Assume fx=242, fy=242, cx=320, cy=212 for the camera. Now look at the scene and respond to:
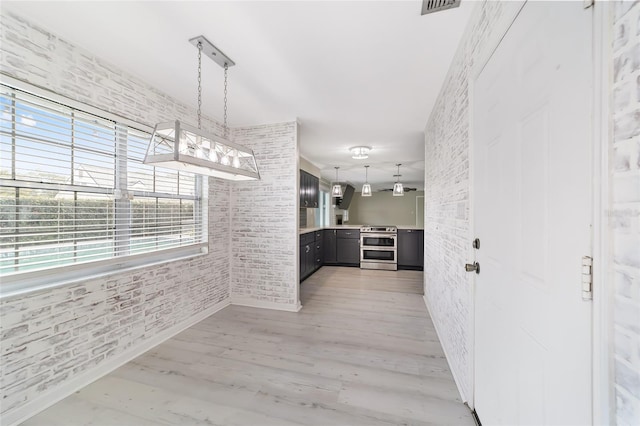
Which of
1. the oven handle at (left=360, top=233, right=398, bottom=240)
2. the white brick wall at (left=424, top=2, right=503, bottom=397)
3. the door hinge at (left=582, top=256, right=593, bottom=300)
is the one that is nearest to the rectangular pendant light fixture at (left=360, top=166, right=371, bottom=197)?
the oven handle at (left=360, top=233, right=398, bottom=240)

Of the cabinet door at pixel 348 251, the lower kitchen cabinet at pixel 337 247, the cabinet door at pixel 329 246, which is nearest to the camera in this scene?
the lower kitchen cabinet at pixel 337 247

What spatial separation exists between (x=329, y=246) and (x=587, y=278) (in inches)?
223

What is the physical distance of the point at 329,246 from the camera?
→ 6.32 m

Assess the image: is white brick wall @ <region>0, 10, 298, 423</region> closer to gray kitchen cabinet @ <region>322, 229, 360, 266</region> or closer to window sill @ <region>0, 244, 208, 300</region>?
window sill @ <region>0, 244, 208, 300</region>

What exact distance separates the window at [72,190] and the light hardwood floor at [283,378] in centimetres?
103

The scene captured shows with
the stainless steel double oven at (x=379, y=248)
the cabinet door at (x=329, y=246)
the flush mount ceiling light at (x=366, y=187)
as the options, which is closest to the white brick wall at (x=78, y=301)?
the cabinet door at (x=329, y=246)

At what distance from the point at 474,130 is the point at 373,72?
3.65ft

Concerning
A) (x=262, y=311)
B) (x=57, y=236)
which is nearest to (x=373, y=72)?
(x=57, y=236)

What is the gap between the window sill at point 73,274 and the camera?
158cm

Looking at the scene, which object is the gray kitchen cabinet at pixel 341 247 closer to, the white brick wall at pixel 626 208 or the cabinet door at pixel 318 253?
the cabinet door at pixel 318 253

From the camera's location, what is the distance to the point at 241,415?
1.60 m

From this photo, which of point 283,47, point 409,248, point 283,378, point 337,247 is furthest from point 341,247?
point 283,47

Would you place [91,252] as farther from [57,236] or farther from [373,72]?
[373,72]

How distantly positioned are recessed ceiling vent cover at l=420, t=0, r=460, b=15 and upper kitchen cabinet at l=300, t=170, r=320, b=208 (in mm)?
3603
